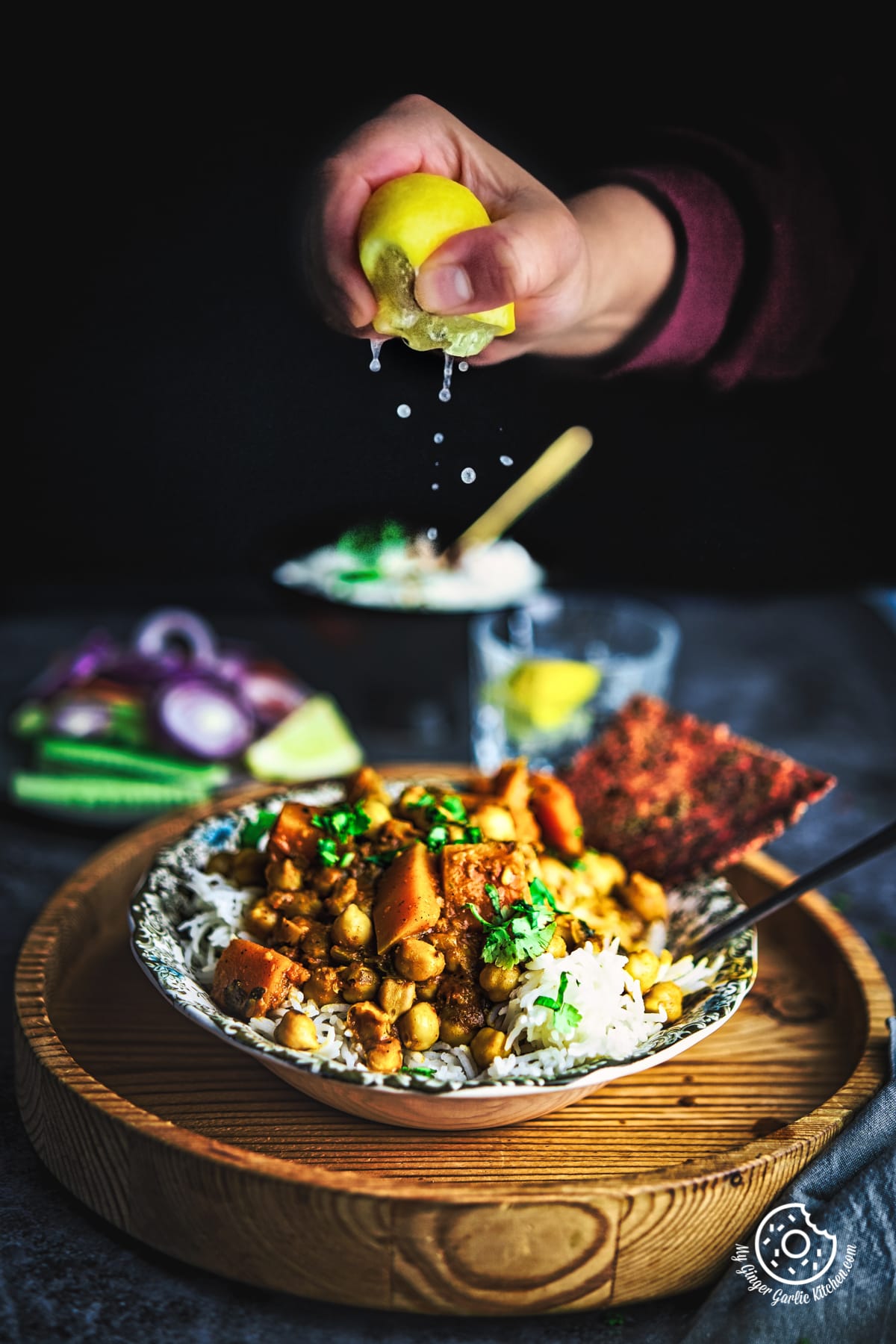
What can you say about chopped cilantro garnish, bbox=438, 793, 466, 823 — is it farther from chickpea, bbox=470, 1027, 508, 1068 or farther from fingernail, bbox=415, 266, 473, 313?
fingernail, bbox=415, 266, 473, 313

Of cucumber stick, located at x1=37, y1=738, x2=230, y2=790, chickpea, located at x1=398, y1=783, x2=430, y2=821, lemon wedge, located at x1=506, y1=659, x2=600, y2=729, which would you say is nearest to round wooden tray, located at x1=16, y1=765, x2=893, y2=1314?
chickpea, located at x1=398, y1=783, x2=430, y2=821

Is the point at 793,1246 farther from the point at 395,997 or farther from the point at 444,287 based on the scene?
the point at 444,287

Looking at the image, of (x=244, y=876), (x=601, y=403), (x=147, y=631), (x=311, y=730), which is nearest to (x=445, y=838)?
(x=244, y=876)

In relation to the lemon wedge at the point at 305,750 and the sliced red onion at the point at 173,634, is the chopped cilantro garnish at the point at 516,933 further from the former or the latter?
the sliced red onion at the point at 173,634

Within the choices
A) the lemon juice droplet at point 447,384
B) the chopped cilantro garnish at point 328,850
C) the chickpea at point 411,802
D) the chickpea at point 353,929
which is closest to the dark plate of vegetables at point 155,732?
the chickpea at point 411,802

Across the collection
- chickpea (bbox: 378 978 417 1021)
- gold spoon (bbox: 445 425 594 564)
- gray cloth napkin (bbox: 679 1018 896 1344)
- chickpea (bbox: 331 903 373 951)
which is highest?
gold spoon (bbox: 445 425 594 564)
